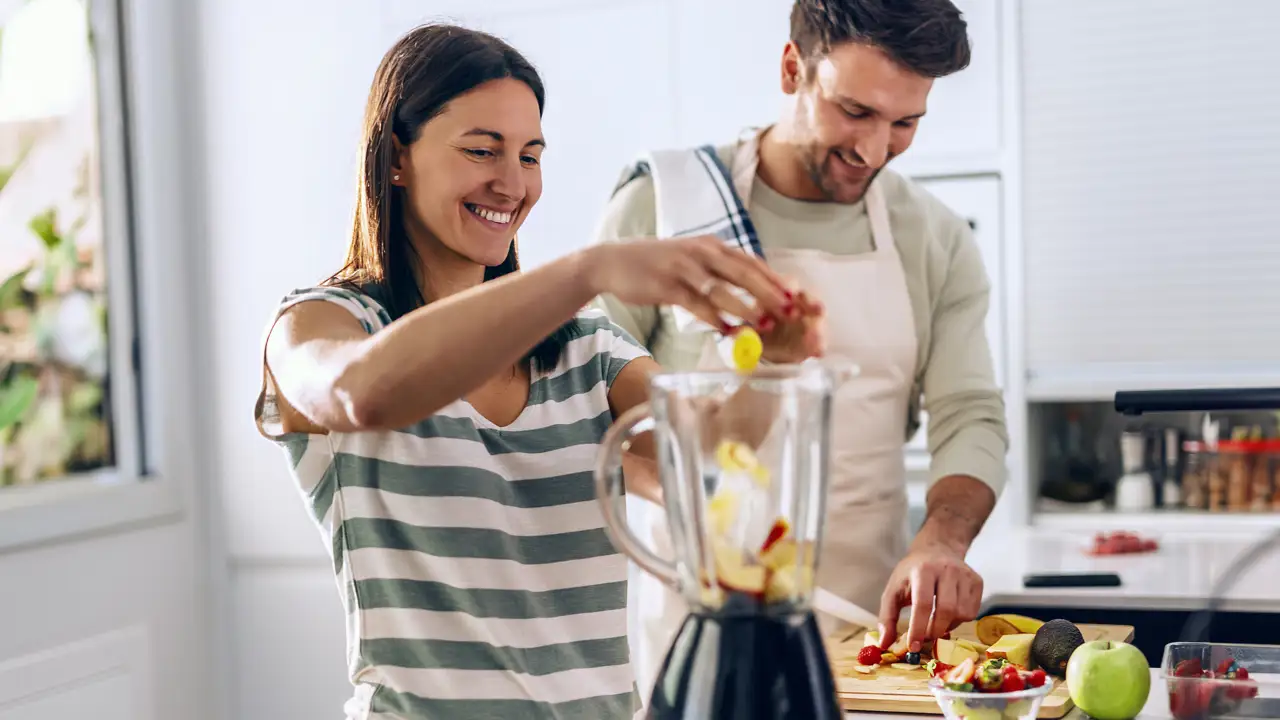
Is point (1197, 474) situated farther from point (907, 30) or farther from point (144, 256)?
point (144, 256)

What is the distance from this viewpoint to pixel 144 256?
2.88 meters

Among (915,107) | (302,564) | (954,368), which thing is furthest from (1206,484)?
(302,564)

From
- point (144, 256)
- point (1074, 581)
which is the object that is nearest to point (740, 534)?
point (1074, 581)

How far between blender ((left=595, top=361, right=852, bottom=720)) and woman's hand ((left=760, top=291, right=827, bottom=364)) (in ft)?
0.13

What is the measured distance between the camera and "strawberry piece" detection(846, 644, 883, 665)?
1.30m

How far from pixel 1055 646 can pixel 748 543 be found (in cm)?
59

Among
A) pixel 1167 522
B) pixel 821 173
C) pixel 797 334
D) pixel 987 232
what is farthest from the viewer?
pixel 987 232

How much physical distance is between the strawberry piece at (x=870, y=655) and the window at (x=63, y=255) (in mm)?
1882

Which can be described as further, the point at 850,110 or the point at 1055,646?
the point at 850,110

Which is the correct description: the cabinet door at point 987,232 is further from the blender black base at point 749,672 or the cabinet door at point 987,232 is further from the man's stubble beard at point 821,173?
the blender black base at point 749,672

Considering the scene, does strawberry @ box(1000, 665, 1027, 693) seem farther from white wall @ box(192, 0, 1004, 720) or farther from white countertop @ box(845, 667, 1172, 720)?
white wall @ box(192, 0, 1004, 720)

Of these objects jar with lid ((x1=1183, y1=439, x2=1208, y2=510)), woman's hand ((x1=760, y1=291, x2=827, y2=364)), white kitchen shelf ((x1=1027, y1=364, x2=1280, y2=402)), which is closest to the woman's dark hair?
woman's hand ((x1=760, y1=291, x2=827, y2=364))

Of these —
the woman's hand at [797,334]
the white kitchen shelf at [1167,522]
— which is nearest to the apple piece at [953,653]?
the woman's hand at [797,334]

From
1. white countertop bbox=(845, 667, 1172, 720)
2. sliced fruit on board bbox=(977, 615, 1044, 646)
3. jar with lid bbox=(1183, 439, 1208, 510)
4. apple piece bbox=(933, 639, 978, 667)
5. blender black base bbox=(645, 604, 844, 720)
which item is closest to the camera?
blender black base bbox=(645, 604, 844, 720)
